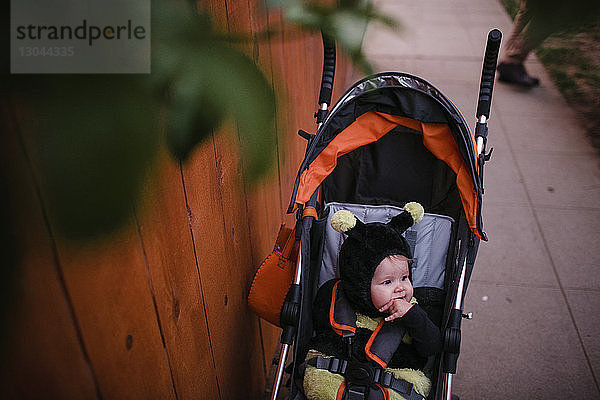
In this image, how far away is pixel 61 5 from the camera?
0.36 meters

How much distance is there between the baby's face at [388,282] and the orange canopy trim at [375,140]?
27cm

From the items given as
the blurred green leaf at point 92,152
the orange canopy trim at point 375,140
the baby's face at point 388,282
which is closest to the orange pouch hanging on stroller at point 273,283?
the orange canopy trim at point 375,140

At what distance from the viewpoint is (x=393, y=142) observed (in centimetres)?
195

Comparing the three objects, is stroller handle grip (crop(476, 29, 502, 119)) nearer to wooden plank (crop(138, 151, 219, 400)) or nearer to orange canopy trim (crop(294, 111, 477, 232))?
orange canopy trim (crop(294, 111, 477, 232))

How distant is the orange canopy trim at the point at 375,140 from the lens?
171 centimetres

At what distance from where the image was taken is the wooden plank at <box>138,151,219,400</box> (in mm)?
1164

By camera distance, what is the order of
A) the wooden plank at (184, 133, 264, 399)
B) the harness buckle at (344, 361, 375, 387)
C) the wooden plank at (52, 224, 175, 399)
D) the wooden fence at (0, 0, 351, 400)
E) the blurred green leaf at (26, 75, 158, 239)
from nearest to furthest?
the blurred green leaf at (26, 75, 158, 239)
the wooden fence at (0, 0, 351, 400)
the wooden plank at (52, 224, 175, 399)
the wooden plank at (184, 133, 264, 399)
the harness buckle at (344, 361, 375, 387)

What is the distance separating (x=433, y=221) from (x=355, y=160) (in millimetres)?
384

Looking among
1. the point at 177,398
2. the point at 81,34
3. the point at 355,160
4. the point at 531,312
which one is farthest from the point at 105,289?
the point at 531,312

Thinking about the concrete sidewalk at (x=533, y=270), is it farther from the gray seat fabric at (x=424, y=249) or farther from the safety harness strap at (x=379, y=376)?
the safety harness strap at (x=379, y=376)

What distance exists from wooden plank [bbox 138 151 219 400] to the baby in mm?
378

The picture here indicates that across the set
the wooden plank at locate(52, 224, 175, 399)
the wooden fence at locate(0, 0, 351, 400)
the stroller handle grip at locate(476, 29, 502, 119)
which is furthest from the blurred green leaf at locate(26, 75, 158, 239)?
the stroller handle grip at locate(476, 29, 502, 119)

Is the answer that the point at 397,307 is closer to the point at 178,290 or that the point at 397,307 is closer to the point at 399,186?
the point at 399,186

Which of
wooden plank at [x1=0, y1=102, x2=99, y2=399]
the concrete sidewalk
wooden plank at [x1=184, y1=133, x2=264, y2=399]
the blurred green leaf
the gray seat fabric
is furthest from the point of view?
the concrete sidewalk
